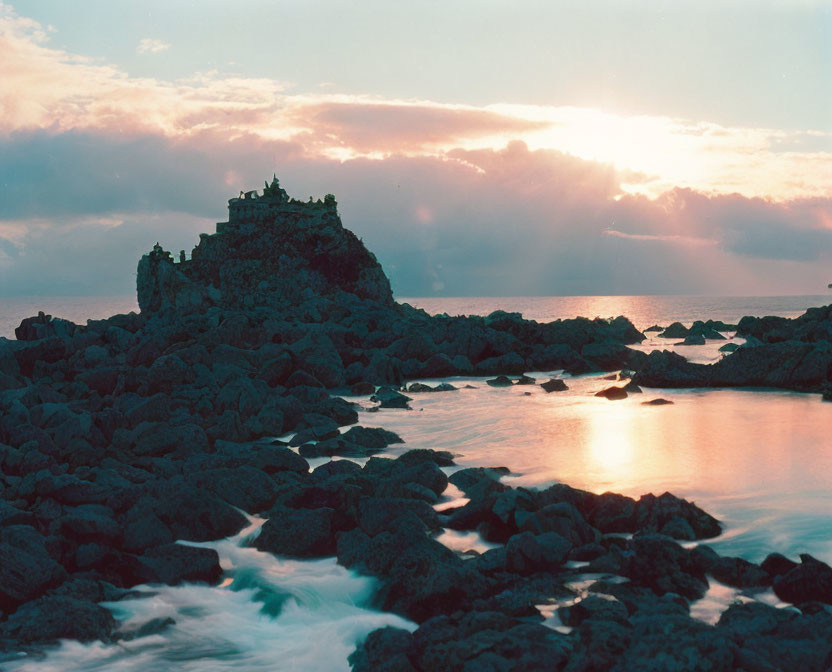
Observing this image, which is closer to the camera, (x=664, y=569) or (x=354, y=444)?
(x=664, y=569)

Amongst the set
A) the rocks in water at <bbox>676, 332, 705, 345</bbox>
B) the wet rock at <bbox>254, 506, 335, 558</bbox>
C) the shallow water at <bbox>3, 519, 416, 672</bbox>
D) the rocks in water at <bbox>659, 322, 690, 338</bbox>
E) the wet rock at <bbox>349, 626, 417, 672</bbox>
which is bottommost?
the shallow water at <bbox>3, 519, 416, 672</bbox>

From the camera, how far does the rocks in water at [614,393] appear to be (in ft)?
103

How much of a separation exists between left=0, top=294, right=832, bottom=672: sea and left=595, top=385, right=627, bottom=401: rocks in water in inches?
17.1

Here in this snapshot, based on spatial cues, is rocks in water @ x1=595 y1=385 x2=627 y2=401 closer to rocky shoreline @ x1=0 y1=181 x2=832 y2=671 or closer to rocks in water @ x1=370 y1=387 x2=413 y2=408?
rocks in water @ x1=370 y1=387 x2=413 y2=408

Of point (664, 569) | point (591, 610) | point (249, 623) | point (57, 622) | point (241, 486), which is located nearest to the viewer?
point (591, 610)

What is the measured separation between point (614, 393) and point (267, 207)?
1730 inches

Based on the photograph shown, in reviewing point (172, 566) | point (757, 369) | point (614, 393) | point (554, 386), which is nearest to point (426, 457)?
point (172, 566)

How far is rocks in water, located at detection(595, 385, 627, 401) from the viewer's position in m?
31.5

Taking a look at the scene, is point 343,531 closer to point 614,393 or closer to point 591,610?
point 591,610

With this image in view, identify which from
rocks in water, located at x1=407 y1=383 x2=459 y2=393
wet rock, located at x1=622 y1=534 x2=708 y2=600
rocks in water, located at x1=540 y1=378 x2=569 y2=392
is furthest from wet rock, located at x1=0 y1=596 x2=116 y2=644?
rocks in water, located at x1=540 y1=378 x2=569 y2=392

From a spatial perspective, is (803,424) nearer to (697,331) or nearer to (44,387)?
(44,387)

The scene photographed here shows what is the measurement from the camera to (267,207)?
2697 inches

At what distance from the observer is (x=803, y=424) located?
2539 cm

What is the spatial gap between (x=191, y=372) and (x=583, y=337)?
1059 inches
